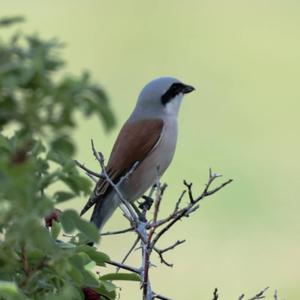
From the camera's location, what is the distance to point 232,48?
50.1 feet

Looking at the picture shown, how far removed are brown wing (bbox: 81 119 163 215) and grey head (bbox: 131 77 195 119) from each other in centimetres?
6

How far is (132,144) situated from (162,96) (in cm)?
29

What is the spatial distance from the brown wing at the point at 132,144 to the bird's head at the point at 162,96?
0.06 meters

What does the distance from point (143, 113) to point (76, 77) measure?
12.9 feet

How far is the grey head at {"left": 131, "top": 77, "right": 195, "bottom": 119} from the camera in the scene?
200 inches

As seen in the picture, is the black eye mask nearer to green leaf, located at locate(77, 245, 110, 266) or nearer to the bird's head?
the bird's head

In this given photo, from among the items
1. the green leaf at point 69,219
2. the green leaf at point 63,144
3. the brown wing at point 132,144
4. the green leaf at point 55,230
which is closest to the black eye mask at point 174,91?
the brown wing at point 132,144

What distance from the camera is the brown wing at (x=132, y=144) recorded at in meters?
4.77

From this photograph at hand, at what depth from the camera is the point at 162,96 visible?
5.11 m

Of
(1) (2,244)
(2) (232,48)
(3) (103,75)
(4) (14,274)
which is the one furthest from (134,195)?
(2) (232,48)

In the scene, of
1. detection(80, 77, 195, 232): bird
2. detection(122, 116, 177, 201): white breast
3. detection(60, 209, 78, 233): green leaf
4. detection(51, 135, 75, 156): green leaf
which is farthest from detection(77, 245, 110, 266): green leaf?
detection(122, 116, 177, 201): white breast

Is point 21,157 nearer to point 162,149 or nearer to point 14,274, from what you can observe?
point 14,274

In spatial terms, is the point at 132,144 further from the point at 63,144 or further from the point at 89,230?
the point at 63,144

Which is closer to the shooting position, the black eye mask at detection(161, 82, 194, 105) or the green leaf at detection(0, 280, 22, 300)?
the green leaf at detection(0, 280, 22, 300)
